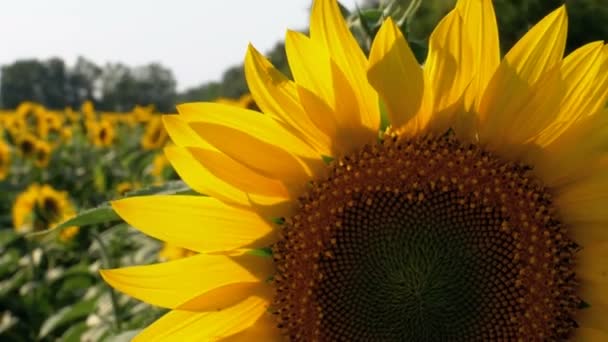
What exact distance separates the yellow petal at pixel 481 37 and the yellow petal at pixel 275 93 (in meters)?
0.29

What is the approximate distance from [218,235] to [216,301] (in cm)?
12

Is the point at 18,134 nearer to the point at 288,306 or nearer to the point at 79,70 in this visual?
the point at 288,306

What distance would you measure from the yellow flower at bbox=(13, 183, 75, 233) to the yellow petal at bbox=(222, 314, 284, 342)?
4.31 metres

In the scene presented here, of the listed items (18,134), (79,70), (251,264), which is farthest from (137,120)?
(79,70)

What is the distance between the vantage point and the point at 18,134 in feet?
31.6

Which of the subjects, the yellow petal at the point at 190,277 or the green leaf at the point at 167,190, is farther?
the green leaf at the point at 167,190

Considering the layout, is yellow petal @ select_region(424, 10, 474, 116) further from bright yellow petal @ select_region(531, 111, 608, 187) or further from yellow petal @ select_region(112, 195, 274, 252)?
yellow petal @ select_region(112, 195, 274, 252)

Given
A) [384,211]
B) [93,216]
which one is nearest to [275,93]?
[384,211]

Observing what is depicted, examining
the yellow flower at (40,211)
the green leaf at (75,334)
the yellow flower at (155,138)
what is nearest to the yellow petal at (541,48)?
the green leaf at (75,334)

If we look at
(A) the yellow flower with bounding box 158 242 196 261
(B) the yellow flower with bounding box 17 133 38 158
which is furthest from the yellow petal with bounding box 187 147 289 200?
(B) the yellow flower with bounding box 17 133 38 158

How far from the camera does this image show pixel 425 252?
1.53 meters

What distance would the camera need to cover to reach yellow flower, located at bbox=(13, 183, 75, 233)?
19.1 ft

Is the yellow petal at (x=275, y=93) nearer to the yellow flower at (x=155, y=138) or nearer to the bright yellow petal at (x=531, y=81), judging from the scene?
the bright yellow petal at (x=531, y=81)

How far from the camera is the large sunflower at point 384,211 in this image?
1498 mm
